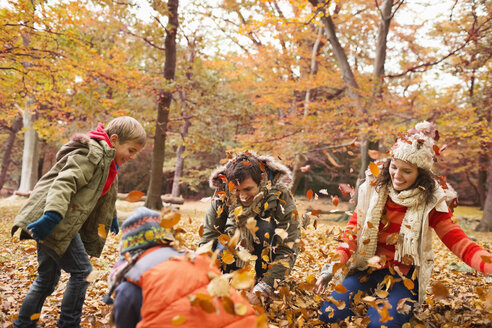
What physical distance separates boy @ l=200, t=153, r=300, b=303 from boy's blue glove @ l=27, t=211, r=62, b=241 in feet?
3.61

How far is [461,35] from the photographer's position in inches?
354

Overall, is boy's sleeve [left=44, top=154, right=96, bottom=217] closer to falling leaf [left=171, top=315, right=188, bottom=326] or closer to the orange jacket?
the orange jacket

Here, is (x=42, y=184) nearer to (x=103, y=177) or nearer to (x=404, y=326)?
(x=103, y=177)

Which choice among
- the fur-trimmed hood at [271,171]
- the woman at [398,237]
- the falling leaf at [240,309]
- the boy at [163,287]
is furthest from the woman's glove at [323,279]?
the falling leaf at [240,309]

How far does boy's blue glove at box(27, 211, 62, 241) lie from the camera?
5.58 feet

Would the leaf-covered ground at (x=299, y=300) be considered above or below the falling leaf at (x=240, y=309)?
below

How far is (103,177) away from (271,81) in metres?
9.70

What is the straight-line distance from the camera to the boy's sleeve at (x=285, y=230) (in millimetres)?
2430

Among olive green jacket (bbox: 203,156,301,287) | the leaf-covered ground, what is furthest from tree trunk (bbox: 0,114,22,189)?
olive green jacket (bbox: 203,156,301,287)

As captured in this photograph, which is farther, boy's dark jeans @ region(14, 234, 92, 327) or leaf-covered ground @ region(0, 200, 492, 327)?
leaf-covered ground @ region(0, 200, 492, 327)

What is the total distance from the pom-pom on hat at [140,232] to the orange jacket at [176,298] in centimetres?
12

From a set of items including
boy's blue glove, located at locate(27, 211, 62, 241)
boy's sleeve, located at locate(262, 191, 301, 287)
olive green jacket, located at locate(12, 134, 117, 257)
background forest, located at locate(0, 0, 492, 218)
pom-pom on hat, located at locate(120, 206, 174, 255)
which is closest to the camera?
pom-pom on hat, located at locate(120, 206, 174, 255)

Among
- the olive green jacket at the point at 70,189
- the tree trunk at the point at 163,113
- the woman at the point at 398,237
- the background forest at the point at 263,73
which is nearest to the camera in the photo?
the olive green jacket at the point at 70,189

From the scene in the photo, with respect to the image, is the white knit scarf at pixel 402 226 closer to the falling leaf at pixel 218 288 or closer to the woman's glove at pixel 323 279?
the woman's glove at pixel 323 279
